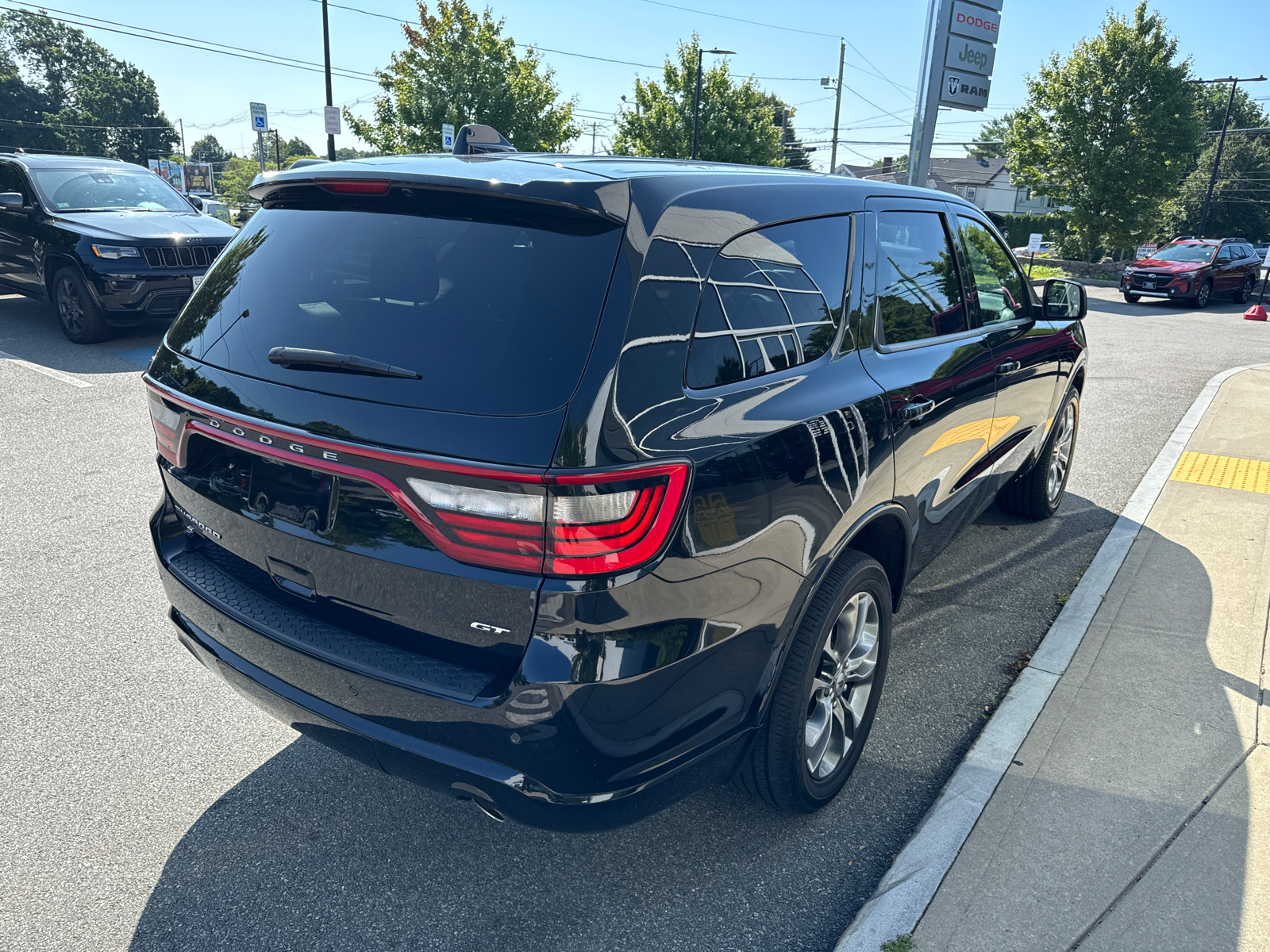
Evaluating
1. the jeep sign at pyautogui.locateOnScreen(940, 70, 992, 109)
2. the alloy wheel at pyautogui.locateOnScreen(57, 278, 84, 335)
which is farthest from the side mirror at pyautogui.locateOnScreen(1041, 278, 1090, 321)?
the jeep sign at pyautogui.locateOnScreen(940, 70, 992, 109)

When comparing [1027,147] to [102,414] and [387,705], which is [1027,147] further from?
[387,705]

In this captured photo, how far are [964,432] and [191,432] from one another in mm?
2674

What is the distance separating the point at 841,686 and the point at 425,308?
1.67 metres

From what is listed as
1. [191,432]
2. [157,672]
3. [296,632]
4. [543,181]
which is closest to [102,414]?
[157,672]

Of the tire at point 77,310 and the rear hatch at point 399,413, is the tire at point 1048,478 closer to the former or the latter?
the rear hatch at point 399,413

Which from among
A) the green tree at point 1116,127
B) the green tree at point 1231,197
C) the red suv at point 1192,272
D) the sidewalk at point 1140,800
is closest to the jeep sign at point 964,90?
the red suv at point 1192,272

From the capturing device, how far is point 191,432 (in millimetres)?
2330

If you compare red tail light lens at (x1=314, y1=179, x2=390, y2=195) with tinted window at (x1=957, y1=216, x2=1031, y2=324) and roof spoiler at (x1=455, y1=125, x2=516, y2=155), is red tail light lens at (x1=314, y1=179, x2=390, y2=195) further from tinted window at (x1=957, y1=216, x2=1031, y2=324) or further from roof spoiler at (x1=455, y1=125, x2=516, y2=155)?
tinted window at (x1=957, y1=216, x2=1031, y2=324)

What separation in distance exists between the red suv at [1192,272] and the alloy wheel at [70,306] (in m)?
22.6

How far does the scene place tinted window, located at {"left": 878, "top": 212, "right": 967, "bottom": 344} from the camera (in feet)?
9.57

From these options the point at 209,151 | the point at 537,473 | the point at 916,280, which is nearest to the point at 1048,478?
the point at 916,280

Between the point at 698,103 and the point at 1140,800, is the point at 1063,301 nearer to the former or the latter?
the point at 1140,800

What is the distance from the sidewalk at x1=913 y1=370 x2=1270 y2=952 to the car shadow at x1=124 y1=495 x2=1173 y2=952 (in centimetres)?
29

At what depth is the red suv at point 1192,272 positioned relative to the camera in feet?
70.2
